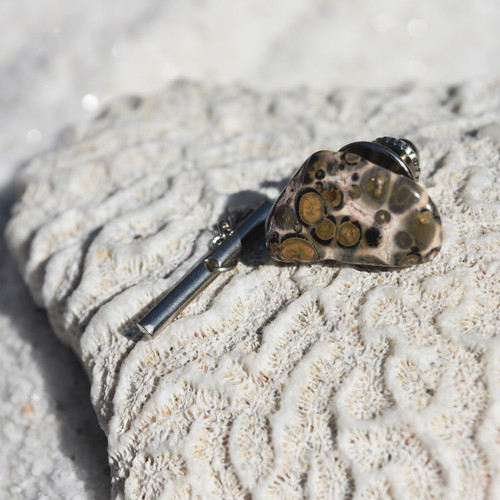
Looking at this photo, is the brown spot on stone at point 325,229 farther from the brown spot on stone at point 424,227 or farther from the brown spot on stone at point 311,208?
the brown spot on stone at point 424,227

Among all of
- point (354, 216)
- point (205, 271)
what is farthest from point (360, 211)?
point (205, 271)

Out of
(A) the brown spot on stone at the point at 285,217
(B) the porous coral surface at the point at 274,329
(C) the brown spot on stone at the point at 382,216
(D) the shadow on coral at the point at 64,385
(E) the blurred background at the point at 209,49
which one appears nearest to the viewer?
(B) the porous coral surface at the point at 274,329

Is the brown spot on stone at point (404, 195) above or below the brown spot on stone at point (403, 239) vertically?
above

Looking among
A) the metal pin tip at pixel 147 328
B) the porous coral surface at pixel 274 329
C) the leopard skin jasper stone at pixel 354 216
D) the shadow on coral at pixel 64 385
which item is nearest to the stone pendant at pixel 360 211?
the leopard skin jasper stone at pixel 354 216

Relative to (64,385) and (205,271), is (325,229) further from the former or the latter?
(64,385)

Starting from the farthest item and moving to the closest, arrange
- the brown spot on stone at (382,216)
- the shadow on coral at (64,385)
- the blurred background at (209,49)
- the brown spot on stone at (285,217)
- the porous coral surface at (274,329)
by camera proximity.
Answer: the blurred background at (209,49)
the shadow on coral at (64,385)
the brown spot on stone at (285,217)
the brown spot on stone at (382,216)
the porous coral surface at (274,329)

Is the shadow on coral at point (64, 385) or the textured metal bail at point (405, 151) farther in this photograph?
the shadow on coral at point (64, 385)

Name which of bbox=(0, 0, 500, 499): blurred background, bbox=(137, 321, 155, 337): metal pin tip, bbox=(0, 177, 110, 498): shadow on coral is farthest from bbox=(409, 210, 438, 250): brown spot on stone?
bbox=(0, 0, 500, 499): blurred background
